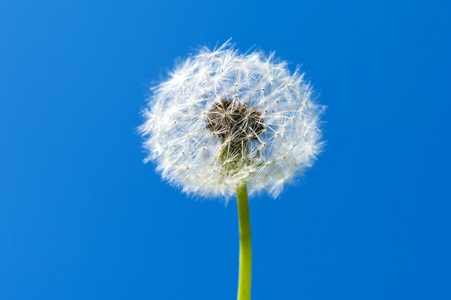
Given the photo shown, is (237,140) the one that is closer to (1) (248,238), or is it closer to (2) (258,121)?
(2) (258,121)

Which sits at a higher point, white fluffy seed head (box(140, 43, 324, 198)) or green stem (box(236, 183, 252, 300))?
white fluffy seed head (box(140, 43, 324, 198))

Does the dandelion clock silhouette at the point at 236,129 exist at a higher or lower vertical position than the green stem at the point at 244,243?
higher

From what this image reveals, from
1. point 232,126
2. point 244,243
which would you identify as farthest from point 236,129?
point 244,243

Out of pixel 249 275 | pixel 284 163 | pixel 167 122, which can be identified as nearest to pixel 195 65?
pixel 167 122

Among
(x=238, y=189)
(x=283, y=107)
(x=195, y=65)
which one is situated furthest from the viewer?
(x=195, y=65)

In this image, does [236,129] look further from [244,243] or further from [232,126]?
[244,243]

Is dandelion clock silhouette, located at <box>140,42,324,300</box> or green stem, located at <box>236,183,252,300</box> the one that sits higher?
dandelion clock silhouette, located at <box>140,42,324,300</box>
